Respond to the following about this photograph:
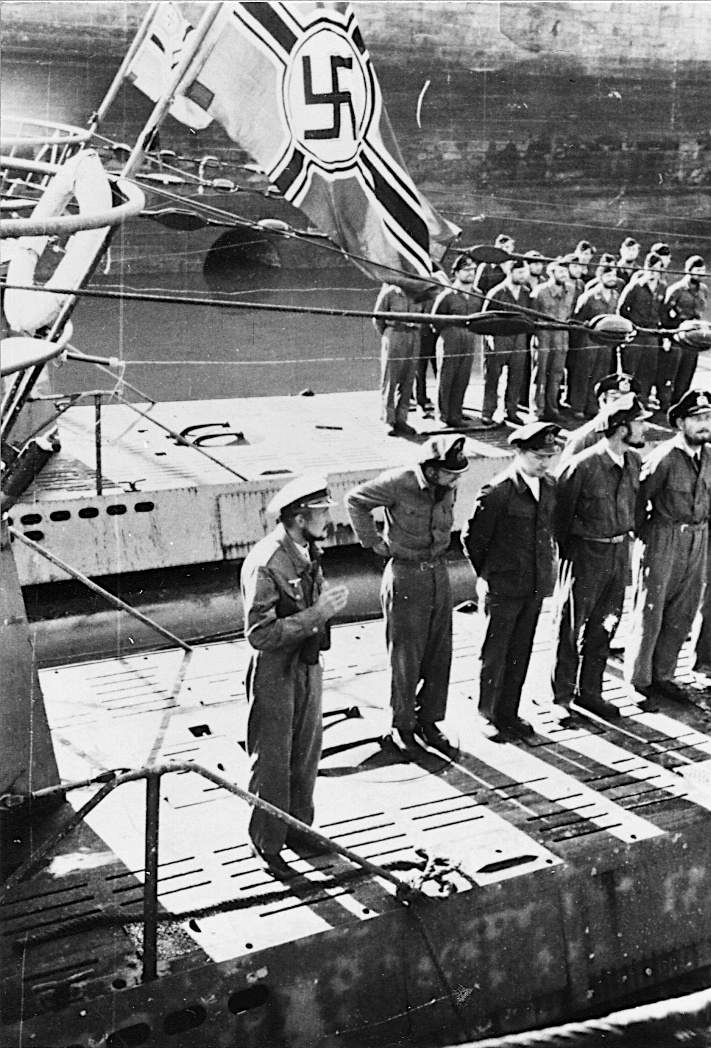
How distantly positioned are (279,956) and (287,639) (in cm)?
117

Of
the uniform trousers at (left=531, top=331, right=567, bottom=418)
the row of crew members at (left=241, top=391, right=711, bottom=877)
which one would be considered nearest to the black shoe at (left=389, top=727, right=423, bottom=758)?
the row of crew members at (left=241, top=391, right=711, bottom=877)

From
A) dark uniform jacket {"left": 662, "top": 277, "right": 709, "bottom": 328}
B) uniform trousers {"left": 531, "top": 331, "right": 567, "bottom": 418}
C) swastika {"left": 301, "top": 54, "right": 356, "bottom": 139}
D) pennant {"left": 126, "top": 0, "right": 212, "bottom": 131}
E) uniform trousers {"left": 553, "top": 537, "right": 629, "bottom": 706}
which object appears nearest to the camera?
uniform trousers {"left": 553, "top": 537, "right": 629, "bottom": 706}

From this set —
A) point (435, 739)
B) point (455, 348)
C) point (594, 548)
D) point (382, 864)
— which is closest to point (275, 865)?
point (382, 864)

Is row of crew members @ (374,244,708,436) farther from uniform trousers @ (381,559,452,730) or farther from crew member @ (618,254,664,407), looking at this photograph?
uniform trousers @ (381,559,452,730)

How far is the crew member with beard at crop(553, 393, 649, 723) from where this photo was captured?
20.1ft

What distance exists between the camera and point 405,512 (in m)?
5.70

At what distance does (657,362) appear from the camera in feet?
42.6

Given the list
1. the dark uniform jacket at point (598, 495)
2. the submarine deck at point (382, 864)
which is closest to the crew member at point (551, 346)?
the dark uniform jacket at point (598, 495)

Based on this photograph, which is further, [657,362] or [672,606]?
[657,362]

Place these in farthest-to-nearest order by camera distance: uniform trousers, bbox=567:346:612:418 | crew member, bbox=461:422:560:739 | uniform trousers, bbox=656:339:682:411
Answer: uniform trousers, bbox=656:339:682:411 < uniform trousers, bbox=567:346:612:418 < crew member, bbox=461:422:560:739

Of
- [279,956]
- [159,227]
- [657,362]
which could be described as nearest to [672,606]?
[279,956]

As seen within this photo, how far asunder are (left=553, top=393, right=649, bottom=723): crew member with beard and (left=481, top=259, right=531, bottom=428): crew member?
5285 mm

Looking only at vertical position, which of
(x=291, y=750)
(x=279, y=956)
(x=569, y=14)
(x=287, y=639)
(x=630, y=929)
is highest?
(x=569, y=14)

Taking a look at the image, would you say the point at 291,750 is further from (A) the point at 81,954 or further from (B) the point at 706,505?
(B) the point at 706,505
